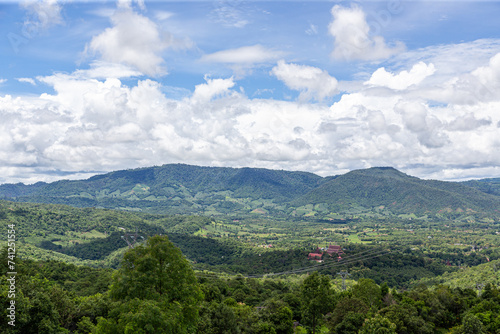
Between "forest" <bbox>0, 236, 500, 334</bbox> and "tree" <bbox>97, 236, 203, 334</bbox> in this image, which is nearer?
"tree" <bbox>97, 236, 203, 334</bbox>

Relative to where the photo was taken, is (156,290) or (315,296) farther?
(315,296)

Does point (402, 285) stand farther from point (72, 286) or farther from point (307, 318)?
point (72, 286)

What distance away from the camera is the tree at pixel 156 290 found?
25172 mm

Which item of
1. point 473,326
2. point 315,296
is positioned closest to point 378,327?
point 315,296

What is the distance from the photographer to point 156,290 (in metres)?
28.8

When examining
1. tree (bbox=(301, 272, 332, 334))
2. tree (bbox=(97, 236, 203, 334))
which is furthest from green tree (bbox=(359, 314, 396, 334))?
tree (bbox=(97, 236, 203, 334))

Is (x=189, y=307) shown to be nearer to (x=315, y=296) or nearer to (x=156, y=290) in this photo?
(x=156, y=290)

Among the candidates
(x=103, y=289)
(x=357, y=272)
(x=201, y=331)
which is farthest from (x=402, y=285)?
(x=201, y=331)

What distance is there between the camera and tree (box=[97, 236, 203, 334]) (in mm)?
25172

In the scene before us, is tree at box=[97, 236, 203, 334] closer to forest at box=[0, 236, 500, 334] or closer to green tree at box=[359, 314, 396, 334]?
forest at box=[0, 236, 500, 334]

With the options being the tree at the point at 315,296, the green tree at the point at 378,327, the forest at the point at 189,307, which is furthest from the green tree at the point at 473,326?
the tree at the point at 315,296

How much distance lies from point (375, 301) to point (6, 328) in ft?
190

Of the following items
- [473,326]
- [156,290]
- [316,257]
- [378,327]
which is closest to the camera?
[156,290]

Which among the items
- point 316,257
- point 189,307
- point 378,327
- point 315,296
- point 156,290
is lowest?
point 316,257
